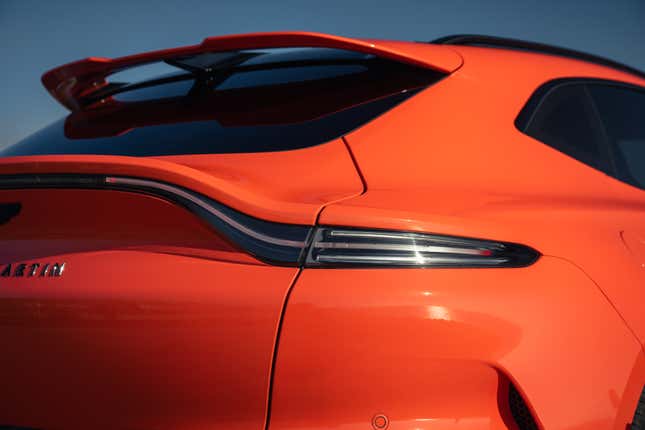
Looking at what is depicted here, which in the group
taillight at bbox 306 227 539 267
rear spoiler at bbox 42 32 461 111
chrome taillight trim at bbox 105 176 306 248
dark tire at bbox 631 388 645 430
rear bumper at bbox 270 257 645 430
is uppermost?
rear spoiler at bbox 42 32 461 111

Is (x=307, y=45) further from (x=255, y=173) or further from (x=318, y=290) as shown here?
(x=318, y=290)

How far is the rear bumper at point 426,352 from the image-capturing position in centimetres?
123

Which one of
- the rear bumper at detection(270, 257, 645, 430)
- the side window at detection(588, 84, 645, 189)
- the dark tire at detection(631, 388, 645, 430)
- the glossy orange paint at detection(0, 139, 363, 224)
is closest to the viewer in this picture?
the rear bumper at detection(270, 257, 645, 430)

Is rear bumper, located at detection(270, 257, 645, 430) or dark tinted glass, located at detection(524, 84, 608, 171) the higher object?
dark tinted glass, located at detection(524, 84, 608, 171)

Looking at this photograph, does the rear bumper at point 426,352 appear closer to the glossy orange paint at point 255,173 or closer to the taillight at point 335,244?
the taillight at point 335,244

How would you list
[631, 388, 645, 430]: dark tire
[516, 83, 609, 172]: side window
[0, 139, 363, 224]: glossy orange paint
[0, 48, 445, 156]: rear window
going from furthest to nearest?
[516, 83, 609, 172]: side window < [0, 48, 445, 156]: rear window < [631, 388, 645, 430]: dark tire < [0, 139, 363, 224]: glossy orange paint

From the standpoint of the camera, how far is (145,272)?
1.33 meters

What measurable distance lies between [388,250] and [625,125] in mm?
1827

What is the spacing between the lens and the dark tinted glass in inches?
77.0

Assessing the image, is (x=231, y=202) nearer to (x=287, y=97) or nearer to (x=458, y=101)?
(x=287, y=97)

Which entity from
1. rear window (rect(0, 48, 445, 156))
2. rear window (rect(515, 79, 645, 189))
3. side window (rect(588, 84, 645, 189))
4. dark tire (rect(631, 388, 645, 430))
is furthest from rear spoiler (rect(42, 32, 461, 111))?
dark tire (rect(631, 388, 645, 430))

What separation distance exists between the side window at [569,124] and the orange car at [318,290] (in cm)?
27

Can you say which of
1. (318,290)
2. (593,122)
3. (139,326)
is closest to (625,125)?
(593,122)

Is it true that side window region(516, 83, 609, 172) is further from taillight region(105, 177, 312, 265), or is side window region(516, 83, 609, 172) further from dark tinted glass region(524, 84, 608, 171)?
taillight region(105, 177, 312, 265)
